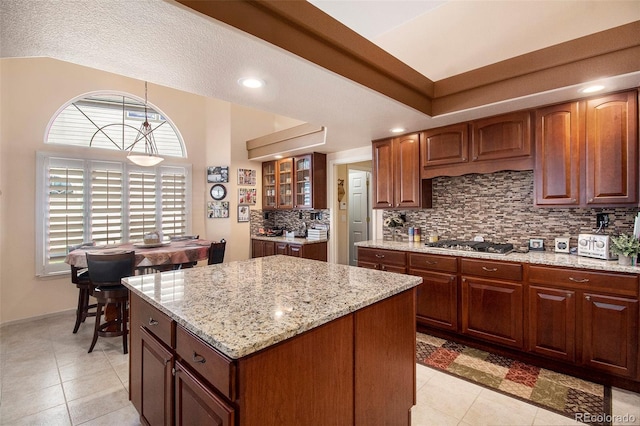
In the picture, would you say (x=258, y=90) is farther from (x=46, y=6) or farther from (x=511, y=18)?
(x=511, y=18)

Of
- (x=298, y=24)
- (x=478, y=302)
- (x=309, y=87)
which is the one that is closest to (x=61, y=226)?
(x=309, y=87)

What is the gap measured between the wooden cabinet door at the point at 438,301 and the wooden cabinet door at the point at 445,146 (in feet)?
4.03

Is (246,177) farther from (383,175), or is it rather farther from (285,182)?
(383,175)

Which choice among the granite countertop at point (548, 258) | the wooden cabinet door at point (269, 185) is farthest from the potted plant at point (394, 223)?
the wooden cabinet door at point (269, 185)

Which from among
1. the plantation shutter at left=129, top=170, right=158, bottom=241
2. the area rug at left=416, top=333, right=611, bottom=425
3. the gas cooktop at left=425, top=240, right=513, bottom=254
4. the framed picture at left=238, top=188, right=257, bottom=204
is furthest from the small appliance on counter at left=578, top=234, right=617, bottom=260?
the plantation shutter at left=129, top=170, right=158, bottom=241

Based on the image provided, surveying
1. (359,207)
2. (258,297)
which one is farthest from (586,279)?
(359,207)

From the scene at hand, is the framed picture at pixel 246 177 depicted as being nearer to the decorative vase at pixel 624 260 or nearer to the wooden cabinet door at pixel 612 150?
the wooden cabinet door at pixel 612 150

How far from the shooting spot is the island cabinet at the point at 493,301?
2547 millimetres

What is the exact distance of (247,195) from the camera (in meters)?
5.61

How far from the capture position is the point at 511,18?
9.14 ft

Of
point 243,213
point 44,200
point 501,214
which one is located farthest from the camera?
point 243,213

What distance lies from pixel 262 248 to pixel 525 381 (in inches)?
162

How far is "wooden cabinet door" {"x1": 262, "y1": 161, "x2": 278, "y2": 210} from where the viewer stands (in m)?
5.57

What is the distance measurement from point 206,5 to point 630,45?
2608 millimetres
